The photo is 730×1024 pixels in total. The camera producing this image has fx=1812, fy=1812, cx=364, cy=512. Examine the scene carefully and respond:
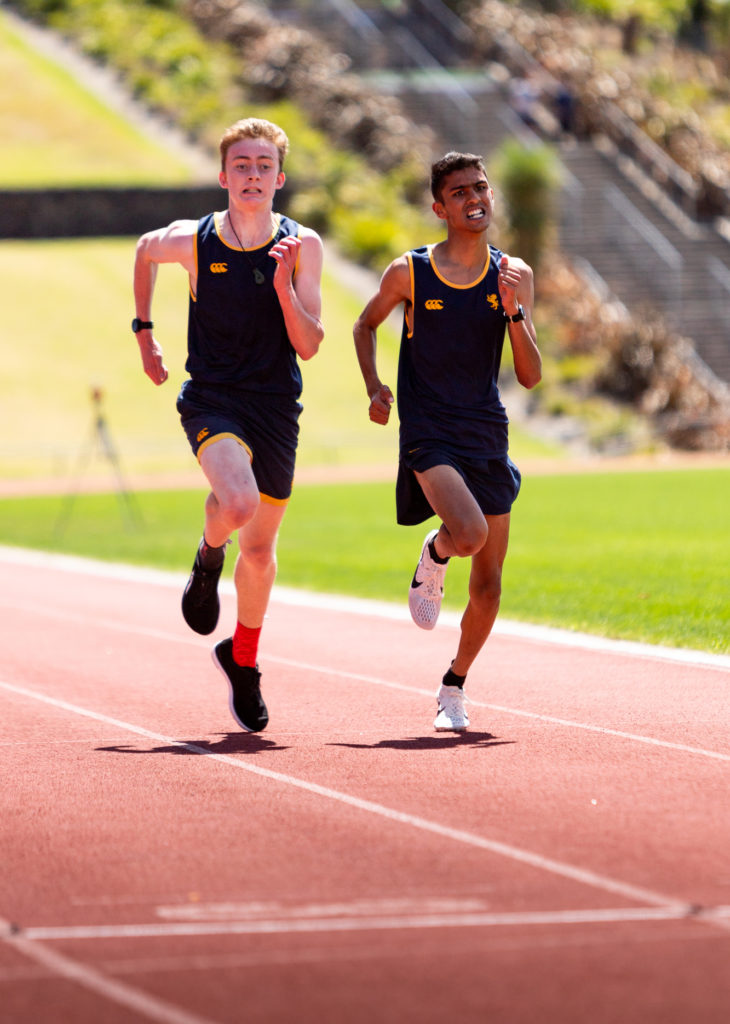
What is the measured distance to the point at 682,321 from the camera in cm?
4553

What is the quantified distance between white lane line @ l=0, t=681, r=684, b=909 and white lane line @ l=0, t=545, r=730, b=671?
3.57m

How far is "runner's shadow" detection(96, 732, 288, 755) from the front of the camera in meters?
7.85

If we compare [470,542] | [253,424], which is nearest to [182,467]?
[253,424]

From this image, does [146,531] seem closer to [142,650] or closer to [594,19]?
[142,650]

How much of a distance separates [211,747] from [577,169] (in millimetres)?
44183

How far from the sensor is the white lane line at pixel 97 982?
13.8ft

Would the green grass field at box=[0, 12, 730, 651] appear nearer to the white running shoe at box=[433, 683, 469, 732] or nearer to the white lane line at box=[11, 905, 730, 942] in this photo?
the white running shoe at box=[433, 683, 469, 732]

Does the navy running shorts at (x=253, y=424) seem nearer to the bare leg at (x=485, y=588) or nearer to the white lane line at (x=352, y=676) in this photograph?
the bare leg at (x=485, y=588)

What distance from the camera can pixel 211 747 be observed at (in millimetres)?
7980

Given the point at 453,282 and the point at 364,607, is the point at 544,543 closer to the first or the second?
the point at 364,607

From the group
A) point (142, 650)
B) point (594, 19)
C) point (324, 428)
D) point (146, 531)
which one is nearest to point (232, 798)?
point (142, 650)

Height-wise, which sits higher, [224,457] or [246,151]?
[246,151]

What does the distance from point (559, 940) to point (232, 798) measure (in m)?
2.20

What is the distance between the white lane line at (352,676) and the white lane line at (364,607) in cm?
166
